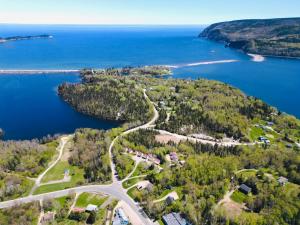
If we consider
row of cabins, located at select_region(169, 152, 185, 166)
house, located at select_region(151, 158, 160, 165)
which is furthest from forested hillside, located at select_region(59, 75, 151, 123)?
house, located at select_region(151, 158, 160, 165)

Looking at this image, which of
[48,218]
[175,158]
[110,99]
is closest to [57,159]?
[48,218]

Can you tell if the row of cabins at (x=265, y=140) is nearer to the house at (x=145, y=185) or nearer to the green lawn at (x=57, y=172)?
the house at (x=145, y=185)

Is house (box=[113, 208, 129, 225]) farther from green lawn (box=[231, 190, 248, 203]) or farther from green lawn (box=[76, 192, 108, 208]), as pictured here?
green lawn (box=[231, 190, 248, 203])

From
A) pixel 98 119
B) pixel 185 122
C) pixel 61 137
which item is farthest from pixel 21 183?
pixel 185 122

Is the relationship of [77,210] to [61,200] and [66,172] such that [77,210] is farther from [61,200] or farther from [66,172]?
[66,172]

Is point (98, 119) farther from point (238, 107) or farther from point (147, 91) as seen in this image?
point (238, 107)

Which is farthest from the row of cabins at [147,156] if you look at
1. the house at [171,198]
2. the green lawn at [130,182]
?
the house at [171,198]
